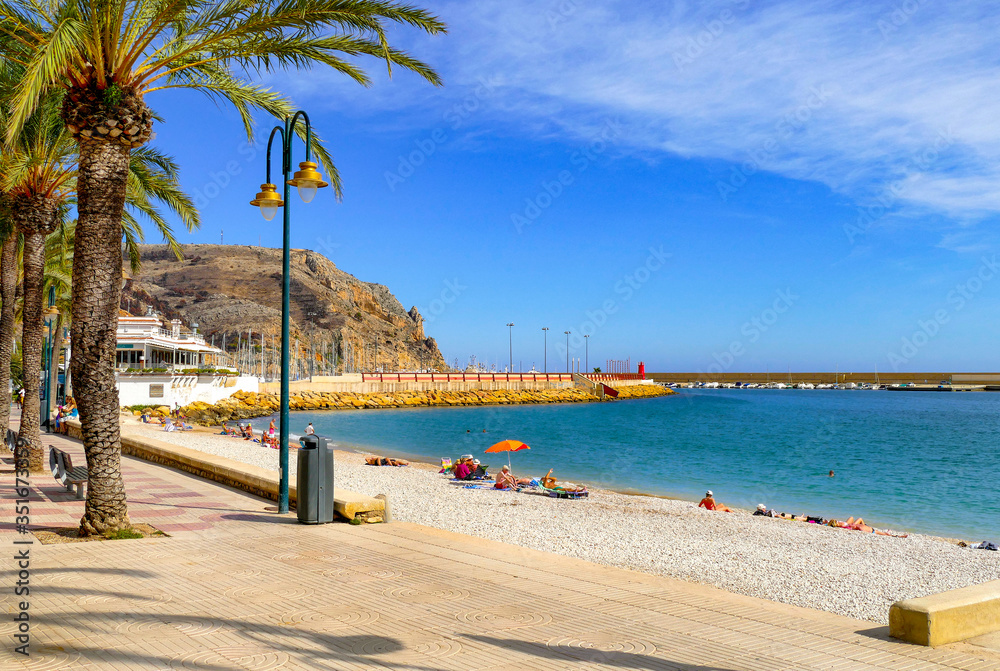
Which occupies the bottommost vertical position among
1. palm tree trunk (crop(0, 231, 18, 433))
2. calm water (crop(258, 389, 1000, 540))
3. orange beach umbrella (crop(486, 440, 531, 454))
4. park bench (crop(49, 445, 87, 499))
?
calm water (crop(258, 389, 1000, 540))

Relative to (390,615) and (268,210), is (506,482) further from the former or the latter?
(390,615)

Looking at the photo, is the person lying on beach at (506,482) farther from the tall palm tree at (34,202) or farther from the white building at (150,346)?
the white building at (150,346)

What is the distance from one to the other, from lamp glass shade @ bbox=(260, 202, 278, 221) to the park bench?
504 centimetres

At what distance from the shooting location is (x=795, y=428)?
6284cm

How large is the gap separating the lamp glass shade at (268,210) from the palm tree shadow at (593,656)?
7.04 meters

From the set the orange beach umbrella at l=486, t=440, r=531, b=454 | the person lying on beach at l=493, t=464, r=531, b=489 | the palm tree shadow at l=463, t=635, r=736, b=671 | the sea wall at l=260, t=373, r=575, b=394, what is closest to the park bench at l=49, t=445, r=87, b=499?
the palm tree shadow at l=463, t=635, r=736, b=671

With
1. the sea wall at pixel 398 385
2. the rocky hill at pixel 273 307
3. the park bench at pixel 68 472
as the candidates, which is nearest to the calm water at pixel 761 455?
the sea wall at pixel 398 385

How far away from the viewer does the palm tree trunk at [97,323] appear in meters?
8.53

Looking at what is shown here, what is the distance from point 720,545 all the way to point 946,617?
24.3 feet

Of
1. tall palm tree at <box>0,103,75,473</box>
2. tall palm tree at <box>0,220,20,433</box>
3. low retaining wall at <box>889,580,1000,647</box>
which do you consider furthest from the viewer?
tall palm tree at <box>0,220,20,433</box>

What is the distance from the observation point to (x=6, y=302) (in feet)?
52.2

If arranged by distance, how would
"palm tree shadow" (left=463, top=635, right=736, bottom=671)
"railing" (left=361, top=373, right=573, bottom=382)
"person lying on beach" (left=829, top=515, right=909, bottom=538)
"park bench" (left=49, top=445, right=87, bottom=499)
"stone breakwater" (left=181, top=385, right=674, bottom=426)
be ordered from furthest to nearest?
"railing" (left=361, top=373, right=573, bottom=382)
"stone breakwater" (left=181, top=385, right=674, bottom=426)
"person lying on beach" (left=829, top=515, right=909, bottom=538)
"park bench" (left=49, top=445, right=87, bottom=499)
"palm tree shadow" (left=463, top=635, right=736, bottom=671)

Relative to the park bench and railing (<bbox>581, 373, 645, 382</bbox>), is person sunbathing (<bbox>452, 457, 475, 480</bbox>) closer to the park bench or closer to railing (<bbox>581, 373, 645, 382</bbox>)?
the park bench

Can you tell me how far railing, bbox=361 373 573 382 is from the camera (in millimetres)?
104625
